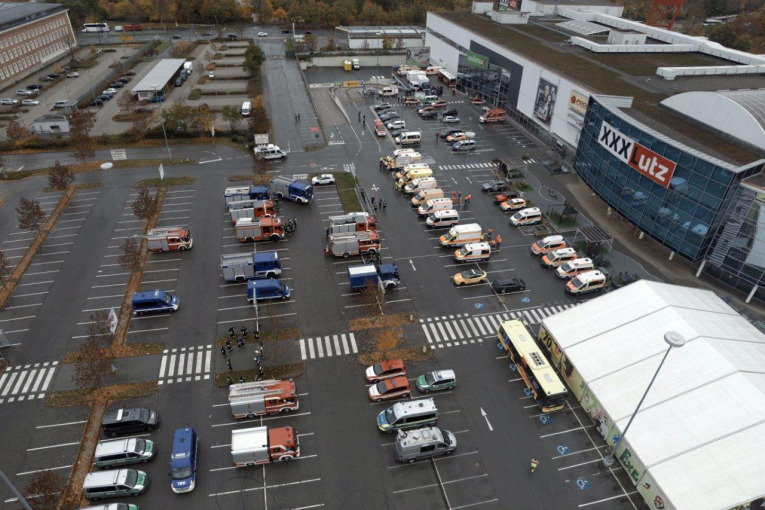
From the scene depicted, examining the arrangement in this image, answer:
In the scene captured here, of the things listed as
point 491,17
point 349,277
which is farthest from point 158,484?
point 491,17

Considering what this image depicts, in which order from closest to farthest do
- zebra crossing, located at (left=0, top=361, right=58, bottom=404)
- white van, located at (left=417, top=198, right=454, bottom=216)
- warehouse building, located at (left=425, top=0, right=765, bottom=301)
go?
zebra crossing, located at (left=0, top=361, right=58, bottom=404) < warehouse building, located at (left=425, top=0, right=765, bottom=301) < white van, located at (left=417, top=198, right=454, bottom=216)

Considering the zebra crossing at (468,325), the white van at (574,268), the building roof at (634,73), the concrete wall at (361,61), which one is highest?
the building roof at (634,73)

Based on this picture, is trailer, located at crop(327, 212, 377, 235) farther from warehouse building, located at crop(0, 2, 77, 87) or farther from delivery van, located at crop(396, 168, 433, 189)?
warehouse building, located at crop(0, 2, 77, 87)

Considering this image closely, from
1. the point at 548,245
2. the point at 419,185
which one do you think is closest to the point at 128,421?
the point at 548,245

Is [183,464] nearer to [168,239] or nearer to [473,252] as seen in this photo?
[168,239]

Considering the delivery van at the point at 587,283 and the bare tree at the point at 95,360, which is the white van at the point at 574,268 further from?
the bare tree at the point at 95,360

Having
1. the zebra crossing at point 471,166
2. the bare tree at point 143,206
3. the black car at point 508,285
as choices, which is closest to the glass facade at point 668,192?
the zebra crossing at point 471,166

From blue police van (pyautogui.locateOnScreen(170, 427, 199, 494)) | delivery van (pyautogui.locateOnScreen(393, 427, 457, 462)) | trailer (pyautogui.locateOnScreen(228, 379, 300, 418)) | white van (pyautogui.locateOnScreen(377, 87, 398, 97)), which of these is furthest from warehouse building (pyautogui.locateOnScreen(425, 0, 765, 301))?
blue police van (pyautogui.locateOnScreen(170, 427, 199, 494))
